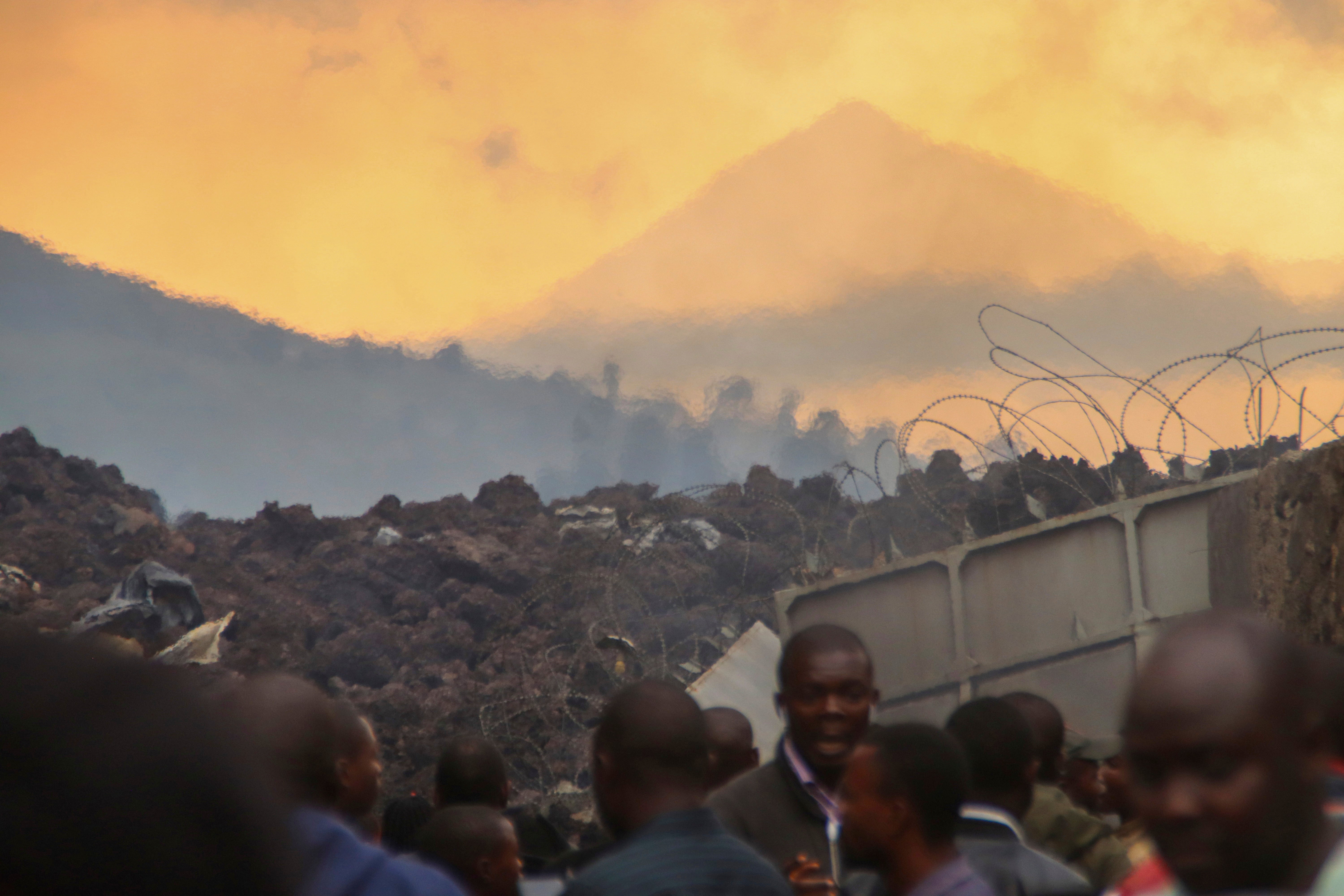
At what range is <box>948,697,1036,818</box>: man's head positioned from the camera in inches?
114

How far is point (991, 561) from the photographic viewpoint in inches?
322

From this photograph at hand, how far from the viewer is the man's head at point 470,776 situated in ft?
12.4

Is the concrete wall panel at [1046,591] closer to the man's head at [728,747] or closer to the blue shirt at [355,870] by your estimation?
the man's head at [728,747]

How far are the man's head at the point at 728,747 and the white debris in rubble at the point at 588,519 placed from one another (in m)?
12.3

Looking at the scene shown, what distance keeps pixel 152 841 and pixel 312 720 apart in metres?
1.69

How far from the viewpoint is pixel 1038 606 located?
26.3 ft

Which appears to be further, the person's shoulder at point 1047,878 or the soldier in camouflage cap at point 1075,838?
the soldier in camouflage cap at point 1075,838

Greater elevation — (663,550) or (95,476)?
(95,476)

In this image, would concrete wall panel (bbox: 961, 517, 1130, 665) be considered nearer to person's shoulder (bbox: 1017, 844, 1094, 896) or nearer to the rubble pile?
the rubble pile

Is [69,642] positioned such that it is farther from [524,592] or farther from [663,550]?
[524,592]

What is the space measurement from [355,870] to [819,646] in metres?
1.67

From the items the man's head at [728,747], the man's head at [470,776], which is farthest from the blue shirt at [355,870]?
the man's head at [728,747]

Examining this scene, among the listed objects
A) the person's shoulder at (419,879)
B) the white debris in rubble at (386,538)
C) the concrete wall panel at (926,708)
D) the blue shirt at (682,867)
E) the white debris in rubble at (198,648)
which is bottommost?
the concrete wall panel at (926,708)

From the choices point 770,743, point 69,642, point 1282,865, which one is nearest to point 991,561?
point 770,743
